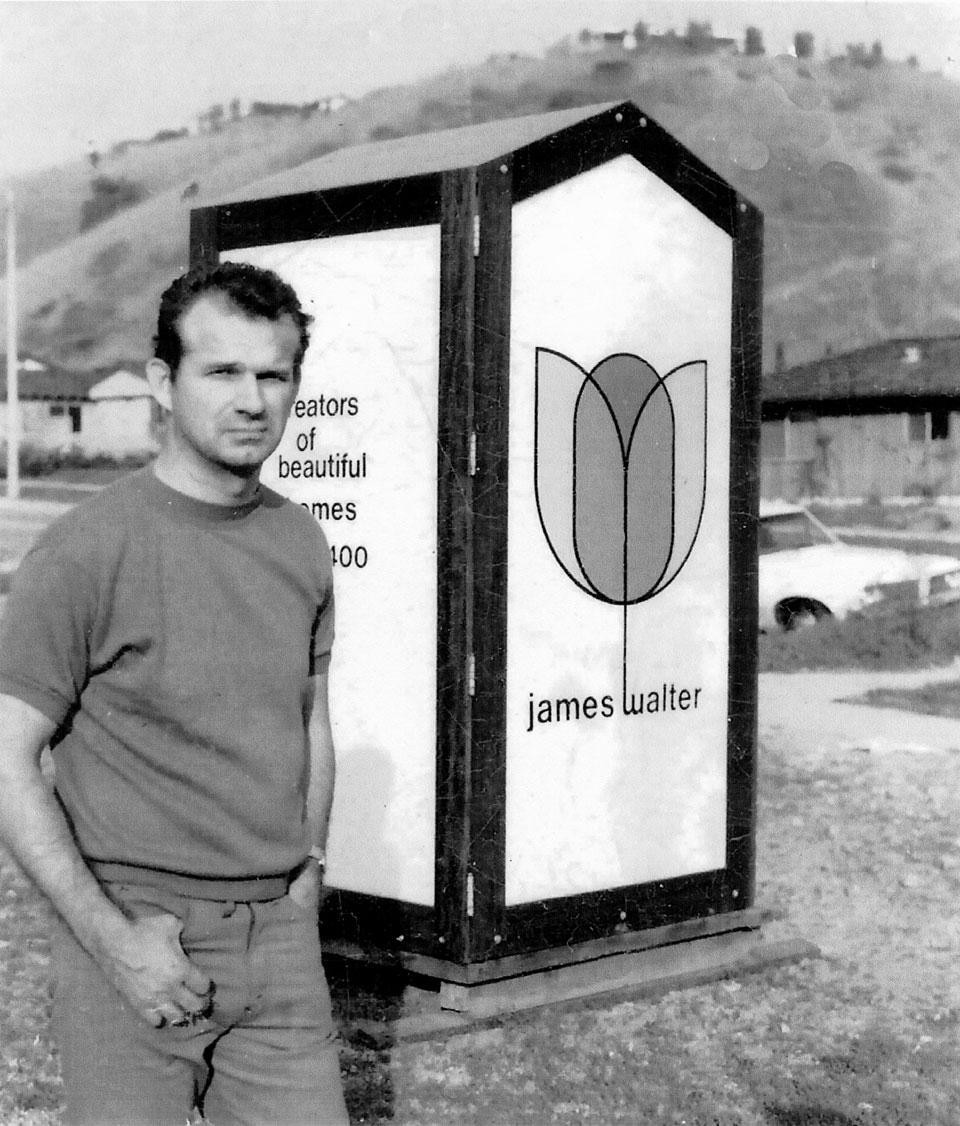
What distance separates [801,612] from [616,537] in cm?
645

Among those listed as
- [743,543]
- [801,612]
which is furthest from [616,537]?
[801,612]

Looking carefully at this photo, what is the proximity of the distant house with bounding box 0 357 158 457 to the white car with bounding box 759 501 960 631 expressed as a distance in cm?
390

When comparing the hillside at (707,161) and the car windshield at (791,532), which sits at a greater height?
the hillside at (707,161)

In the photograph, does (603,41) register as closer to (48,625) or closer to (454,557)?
(454,557)

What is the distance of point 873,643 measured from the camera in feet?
34.8

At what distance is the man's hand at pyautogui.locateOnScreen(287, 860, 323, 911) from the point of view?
264 cm

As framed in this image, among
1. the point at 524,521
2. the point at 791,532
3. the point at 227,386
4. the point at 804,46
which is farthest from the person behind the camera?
the point at 791,532

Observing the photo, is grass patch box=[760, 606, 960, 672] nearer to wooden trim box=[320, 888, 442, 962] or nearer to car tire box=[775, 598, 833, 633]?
car tire box=[775, 598, 833, 633]

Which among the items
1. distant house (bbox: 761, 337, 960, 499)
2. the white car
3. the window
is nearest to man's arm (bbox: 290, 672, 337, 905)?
distant house (bbox: 761, 337, 960, 499)

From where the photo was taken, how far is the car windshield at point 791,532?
34.0 ft

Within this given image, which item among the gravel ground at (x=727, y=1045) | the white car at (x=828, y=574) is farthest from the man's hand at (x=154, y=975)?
the white car at (x=828, y=574)

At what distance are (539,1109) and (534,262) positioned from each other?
2.16 meters

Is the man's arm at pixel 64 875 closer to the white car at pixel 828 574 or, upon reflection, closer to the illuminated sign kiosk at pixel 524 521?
the illuminated sign kiosk at pixel 524 521

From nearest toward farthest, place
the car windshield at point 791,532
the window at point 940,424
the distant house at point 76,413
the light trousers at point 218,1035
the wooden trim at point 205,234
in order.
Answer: the light trousers at point 218,1035
the wooden trim at point 205,234
the distant house at point 76,413
the window at point 940,424
the car windshield at point 791,532
